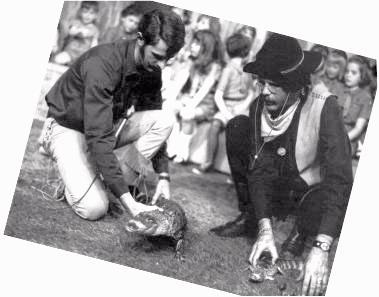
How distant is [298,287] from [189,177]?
1067mm

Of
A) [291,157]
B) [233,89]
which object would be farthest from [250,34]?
[291,157]

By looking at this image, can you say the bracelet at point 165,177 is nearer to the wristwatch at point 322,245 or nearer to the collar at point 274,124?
the collar at point 274,124

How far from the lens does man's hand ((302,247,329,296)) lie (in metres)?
4.15

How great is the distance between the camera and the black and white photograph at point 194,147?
4.01 metres

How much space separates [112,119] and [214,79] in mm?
809

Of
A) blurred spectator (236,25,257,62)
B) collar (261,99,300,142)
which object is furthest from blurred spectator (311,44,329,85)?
blurred spectator (236,25,257,62)

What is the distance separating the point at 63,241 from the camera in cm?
399

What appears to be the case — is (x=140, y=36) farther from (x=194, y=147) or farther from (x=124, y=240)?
(x=124, y=240)

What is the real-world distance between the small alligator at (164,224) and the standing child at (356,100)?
1.33 meters

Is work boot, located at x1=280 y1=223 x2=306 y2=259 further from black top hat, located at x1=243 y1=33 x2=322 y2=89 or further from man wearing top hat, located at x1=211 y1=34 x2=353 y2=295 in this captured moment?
black top hat, located at x1=243 y1=33 x2=322 y2=89

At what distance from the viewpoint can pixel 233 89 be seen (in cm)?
429

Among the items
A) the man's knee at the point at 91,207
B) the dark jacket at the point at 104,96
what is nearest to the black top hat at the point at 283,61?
the dark jacket at the point at 104,96

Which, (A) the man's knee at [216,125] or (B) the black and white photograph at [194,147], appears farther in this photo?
Result: (A) the man's knee at [216,125]

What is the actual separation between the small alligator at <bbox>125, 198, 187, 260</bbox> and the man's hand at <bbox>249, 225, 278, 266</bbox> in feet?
1.64
